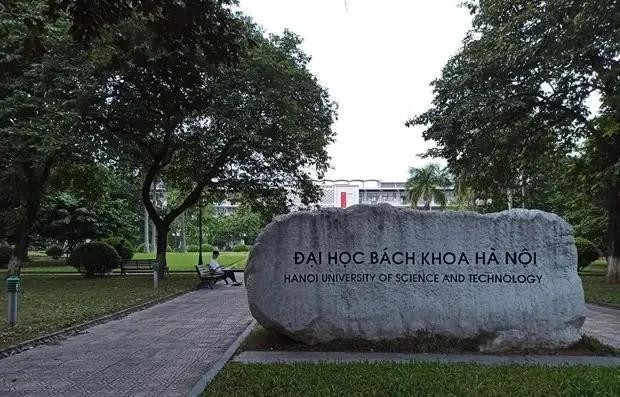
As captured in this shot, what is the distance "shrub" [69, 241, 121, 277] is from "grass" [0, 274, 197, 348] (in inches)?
88.8

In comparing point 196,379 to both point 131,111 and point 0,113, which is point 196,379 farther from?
point 0,113

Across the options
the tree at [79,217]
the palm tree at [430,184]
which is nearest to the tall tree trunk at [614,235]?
the tree at [79,217]

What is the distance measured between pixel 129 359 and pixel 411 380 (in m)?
4.22

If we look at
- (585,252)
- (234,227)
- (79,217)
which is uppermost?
(234,227)

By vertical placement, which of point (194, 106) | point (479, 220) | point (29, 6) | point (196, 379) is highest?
point (29, 6)

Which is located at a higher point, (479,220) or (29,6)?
(29,6)

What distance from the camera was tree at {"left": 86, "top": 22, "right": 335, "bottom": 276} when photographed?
20.2m

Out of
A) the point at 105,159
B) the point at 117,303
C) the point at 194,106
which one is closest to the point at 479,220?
the point at 194,106

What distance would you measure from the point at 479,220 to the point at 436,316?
5.34ft

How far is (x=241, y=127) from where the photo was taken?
2055 cm

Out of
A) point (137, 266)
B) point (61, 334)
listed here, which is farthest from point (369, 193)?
point (61, 334)

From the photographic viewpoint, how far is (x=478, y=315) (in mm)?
9281

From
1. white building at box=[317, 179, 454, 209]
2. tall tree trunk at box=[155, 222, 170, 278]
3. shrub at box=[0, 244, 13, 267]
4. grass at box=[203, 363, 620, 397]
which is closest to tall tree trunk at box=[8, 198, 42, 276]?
tall tree trunk at box=[155, 222, 170, 278]

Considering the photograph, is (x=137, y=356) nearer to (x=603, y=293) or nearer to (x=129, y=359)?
(x=129, y=359)
